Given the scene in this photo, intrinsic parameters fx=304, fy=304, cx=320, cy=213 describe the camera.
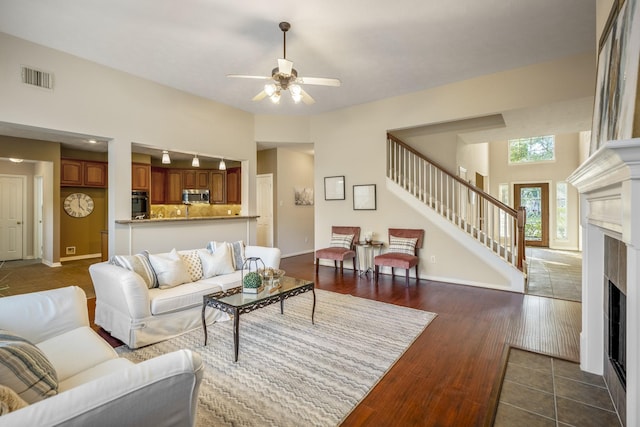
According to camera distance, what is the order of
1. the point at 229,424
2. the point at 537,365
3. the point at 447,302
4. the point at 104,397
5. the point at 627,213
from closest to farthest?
the point at 104,397 → the point at 627,213 → the point at 229,424 → the point at 537,365 → the point at 447,302

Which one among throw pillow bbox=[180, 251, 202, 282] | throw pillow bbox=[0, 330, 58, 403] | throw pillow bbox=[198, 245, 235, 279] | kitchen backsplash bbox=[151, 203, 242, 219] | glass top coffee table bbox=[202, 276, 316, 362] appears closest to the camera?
throw pillow bbox=[0, 330, 58, 403]

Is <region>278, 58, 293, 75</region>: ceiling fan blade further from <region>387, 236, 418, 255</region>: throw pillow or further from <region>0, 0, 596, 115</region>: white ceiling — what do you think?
<region>387, 236, 418, 255</region>: throw pillow

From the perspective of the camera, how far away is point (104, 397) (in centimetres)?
84

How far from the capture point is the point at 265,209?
25.2 feet

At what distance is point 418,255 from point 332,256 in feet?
4.90

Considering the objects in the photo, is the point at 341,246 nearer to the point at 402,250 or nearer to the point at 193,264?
the point at 402,250

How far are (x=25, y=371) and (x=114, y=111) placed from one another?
164 inches

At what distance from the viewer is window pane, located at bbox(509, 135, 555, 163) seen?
9141 millimetres

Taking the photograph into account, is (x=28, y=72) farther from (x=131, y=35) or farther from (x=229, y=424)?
(x=229, y=424)

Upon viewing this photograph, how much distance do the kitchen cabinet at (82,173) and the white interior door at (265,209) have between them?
384cm

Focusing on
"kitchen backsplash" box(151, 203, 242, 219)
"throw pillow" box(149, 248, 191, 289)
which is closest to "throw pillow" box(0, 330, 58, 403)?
"throw pillow" box(149, 248, 191, 289)

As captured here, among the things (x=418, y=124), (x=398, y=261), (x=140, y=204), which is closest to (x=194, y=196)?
(x=140, y=204)

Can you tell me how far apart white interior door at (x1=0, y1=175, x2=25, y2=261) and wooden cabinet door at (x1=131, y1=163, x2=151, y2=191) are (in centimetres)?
275

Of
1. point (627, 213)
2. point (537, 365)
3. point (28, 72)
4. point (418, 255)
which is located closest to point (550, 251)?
point (418, 255)
